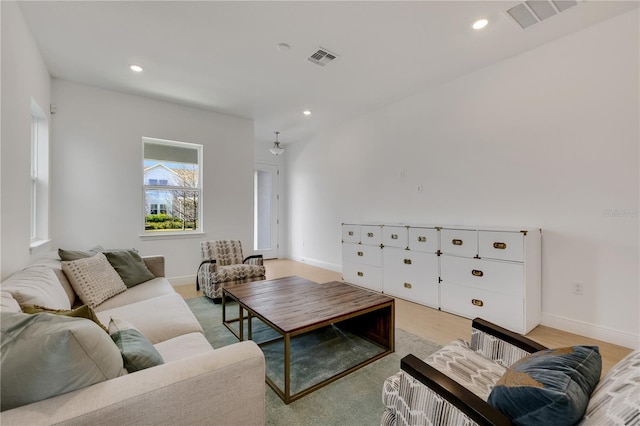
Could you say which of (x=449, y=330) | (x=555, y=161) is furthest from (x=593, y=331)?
(x=555, y=161)

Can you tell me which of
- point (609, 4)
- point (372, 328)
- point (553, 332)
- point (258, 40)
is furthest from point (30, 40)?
point (553, 332)

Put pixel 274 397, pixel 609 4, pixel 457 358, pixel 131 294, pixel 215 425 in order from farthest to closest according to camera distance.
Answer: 1. pixel 131 294
2. pixel 609 4
3. pixel 274 397
4. pixel 457 358
5. pixel 215 425

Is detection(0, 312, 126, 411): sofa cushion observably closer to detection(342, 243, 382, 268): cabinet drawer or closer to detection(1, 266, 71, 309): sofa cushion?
detection(1, 266, 71, 309): sofa cushion

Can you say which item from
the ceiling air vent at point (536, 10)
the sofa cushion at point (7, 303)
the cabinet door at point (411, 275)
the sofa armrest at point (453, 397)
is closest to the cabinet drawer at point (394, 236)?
the cabinet door at point (411, 275)

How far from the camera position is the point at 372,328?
2.59m

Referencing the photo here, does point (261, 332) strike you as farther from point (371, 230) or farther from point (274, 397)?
point (371, 230)

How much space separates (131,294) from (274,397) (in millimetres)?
1651

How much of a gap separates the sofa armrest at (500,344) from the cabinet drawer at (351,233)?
287 cm

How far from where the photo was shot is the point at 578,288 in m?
2.75

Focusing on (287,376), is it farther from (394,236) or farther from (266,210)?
(266,210)

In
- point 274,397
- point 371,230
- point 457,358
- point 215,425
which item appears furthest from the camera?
point 371,230

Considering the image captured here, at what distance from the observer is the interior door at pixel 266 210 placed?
22.7ft

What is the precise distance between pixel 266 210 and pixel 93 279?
4756 millimetres

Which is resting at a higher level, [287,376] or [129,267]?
[129,267]
